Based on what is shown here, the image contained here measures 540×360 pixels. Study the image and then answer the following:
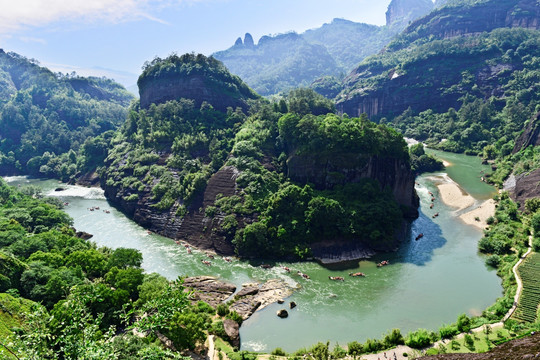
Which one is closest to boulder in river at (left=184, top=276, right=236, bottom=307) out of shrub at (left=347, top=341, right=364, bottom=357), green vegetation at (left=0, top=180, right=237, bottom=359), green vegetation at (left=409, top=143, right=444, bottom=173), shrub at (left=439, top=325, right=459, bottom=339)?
green vegetation at (left=0, top=180, right=237, bottom=359)

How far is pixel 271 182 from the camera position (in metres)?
68.1

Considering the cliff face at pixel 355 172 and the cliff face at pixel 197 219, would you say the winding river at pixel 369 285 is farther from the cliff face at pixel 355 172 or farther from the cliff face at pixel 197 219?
the cliff face at pixel 355 172

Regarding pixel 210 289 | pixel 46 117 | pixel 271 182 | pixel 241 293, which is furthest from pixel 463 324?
pixel 46 117

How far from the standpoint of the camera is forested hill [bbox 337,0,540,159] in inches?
4909

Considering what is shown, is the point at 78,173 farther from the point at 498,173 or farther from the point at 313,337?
the point at 498,173

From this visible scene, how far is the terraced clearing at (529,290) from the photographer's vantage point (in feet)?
123

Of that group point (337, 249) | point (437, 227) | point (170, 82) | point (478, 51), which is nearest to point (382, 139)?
point (437, 227)

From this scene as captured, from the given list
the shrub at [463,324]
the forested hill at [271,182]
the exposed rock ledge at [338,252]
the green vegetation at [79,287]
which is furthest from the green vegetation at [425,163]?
the green vegetation at [79,287]

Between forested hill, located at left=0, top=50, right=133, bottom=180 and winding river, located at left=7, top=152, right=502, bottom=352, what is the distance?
74.9 meters

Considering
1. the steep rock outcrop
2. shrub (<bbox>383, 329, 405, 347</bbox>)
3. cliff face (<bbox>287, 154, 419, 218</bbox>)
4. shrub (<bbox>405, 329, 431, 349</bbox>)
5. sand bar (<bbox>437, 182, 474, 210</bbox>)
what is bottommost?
shrub (<bbox>383, 329, 405, 347</bbox>)

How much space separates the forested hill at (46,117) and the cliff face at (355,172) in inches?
3295

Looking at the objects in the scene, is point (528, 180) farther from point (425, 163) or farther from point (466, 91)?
point (466, 91)

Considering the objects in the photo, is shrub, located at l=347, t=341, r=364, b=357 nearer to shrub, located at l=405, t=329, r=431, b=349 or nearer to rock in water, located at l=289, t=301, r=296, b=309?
shrub, located at l=405, t=329, r=431, b=349

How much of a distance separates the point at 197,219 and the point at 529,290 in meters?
51.7
